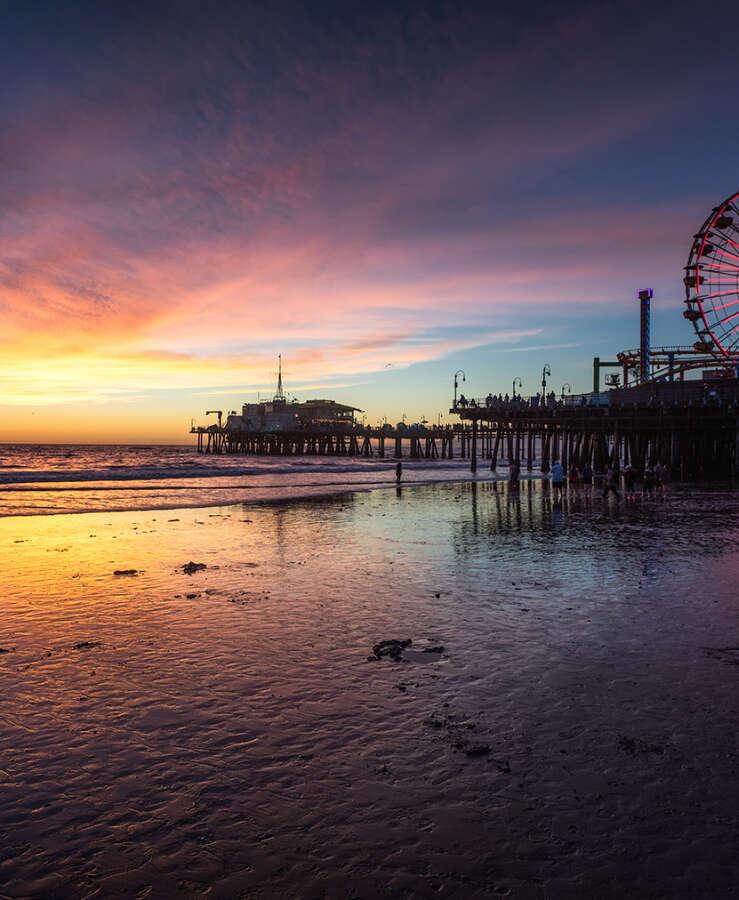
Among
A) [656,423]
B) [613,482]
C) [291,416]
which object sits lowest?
[613,482]

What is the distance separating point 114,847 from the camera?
3.87m

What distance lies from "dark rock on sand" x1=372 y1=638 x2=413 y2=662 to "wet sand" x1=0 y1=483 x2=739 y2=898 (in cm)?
6

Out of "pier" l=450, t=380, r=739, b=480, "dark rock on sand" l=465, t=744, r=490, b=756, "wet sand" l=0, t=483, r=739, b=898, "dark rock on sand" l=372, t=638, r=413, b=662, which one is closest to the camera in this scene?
"wet sand" l=0, t=483, r=739, b=898

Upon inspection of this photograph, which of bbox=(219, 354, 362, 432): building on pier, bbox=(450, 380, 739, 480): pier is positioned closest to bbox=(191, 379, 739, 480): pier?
bbox=(450, 380, 739, 480): pier

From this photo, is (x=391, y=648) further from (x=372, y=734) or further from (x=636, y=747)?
(x=636, y=747)

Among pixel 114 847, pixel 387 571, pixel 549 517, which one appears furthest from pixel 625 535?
pixel 114 847

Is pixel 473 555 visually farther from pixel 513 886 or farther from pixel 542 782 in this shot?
pixel 513 886

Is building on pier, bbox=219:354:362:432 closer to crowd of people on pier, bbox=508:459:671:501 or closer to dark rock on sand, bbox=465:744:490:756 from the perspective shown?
crowd of people on pier, bbox=508:459:671:501

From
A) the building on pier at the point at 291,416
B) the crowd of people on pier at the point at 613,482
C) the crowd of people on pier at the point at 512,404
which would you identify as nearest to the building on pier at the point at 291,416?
the building on pier at the point at 291,416

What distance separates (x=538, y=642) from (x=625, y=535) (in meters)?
10.2

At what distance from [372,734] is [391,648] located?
2292 millimetres

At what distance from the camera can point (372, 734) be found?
5297 millimetres

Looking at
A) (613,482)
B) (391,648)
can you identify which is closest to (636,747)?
(391,648)

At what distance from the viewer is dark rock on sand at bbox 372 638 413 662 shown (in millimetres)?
7336
